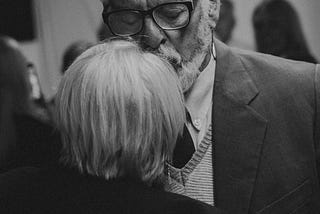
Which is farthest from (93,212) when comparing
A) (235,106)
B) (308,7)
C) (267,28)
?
(308,7)

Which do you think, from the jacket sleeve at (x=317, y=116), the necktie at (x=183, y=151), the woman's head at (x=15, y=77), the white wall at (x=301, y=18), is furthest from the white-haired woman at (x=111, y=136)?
the white wall at (x=301, y=18)

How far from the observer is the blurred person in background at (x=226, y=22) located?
3588 mm

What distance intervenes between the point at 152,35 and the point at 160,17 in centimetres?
6

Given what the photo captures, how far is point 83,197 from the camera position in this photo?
1.50 metres

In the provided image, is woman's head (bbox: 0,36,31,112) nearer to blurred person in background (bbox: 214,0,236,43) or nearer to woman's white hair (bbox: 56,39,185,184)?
blurred person in background (bbox: 214,0,236,43)

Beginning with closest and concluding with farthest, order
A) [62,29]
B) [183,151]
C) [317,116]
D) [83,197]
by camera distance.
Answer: [83,197] < [183,151] < [317,116] < [62,29]

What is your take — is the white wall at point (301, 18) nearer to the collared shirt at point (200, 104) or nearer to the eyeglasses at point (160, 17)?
the collared shirt at point (200, 104)

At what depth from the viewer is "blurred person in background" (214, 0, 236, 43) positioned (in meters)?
3.59

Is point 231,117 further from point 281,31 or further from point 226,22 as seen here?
point 226,22

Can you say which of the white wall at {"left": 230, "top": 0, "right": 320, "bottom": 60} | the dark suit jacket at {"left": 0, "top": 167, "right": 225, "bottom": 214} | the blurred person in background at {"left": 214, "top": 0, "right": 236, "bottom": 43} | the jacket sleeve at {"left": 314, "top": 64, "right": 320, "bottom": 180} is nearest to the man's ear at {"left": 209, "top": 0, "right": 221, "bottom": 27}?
the jacket sleeve at {"left": 314, "top": 64, "right": 320, "bottom": 180}

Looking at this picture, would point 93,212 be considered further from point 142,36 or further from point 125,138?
point 142,36

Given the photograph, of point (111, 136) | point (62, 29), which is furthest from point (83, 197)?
point (62, 29)

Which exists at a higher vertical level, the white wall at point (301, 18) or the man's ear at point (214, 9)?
the man's ear at point (214, 9)

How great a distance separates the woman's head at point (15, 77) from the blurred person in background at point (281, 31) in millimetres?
1304
